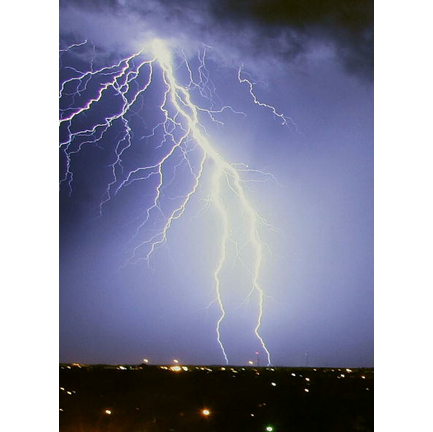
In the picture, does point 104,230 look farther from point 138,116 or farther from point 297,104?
point 297,104

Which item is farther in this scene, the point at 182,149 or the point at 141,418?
the point at 141,418

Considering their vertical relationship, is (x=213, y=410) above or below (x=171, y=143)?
below

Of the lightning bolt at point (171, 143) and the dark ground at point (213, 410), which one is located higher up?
the lightning bolt at point (171, 143)

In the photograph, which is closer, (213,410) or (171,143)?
(171,143)

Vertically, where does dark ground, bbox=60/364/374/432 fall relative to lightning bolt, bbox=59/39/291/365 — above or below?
below
